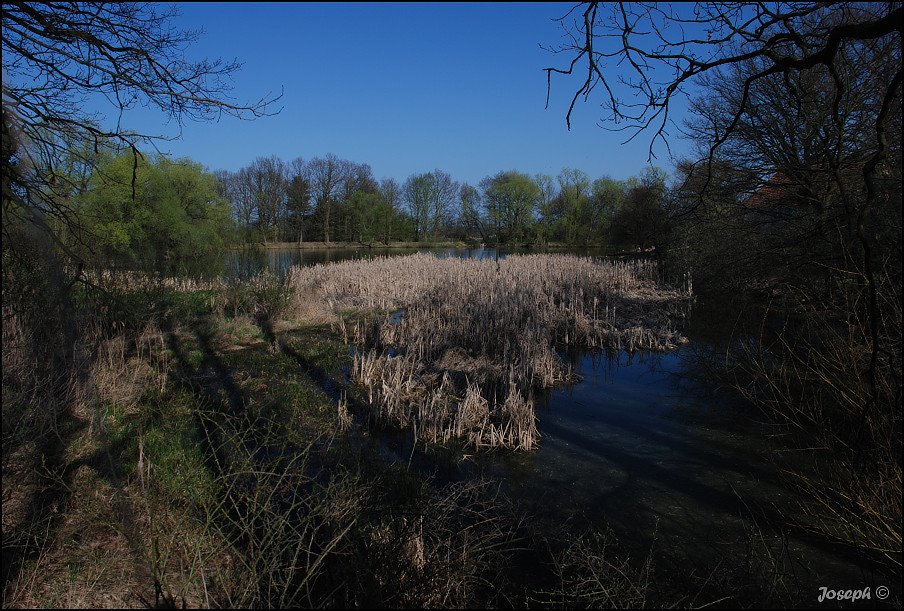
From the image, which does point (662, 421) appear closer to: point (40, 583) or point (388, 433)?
A: point (388, 433)

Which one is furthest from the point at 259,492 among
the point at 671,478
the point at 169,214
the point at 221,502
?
the point at 169,214

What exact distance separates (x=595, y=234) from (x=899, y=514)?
57.4 m

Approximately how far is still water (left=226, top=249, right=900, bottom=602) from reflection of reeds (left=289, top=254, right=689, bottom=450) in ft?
1.88

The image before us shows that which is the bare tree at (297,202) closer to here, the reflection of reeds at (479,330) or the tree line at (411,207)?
the tree line at (411,207)

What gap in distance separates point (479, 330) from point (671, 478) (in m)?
5.45

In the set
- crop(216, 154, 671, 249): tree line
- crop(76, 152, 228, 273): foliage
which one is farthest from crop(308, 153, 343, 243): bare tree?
crop(76, 152, 228, 273): foliage

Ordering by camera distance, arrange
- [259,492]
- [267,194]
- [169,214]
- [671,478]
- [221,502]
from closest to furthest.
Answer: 1. [221,502]
2. [259,492]
3. [671,478]
4. [169,214]
5. [267,194]

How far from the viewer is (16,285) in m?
5.11

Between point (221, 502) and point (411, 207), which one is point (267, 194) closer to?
point (411, 207)

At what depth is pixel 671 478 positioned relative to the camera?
5.38 m

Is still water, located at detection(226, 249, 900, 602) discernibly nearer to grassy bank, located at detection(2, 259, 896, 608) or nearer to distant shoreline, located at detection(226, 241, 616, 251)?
grassy bank, located at detection(2, 259, 896, 608)

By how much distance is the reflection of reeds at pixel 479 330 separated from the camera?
6.65 meters

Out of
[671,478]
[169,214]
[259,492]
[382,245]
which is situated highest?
[169,214]

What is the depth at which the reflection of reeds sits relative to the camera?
6652 mm
